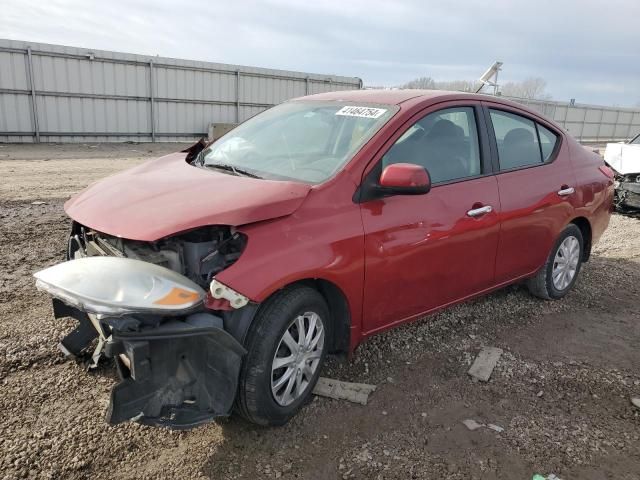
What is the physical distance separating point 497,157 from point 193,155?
2.33 meters

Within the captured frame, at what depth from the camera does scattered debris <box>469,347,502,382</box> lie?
364 cm

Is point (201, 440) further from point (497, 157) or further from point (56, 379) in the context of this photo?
point (497, 157)

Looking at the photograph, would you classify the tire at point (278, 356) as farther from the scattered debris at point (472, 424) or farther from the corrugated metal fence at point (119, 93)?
the corrugated metal fence at point (119, 93)

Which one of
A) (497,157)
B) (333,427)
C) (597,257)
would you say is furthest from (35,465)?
(597,257)

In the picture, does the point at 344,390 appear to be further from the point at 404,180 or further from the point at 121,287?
the point at 121,287

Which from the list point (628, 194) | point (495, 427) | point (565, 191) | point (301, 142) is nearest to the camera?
point (495, 427)

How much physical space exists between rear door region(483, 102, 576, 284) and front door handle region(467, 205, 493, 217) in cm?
17

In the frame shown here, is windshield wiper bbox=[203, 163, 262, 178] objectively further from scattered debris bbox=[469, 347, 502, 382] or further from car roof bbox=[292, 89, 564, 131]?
scattered debris bbox=[469, 347, 502, 382]

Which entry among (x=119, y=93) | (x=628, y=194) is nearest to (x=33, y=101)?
(x=119, y=93)

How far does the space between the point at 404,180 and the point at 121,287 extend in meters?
1.61

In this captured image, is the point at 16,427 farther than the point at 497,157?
No

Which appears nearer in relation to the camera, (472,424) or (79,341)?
(472,424)

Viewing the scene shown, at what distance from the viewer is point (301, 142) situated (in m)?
3.57

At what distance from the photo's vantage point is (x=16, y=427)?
108 inches
